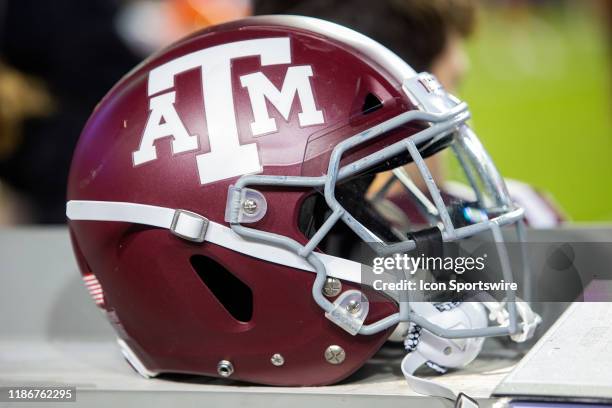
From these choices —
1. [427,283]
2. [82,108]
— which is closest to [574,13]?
[82,108]

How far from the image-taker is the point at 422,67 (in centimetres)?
159

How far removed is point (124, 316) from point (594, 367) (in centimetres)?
56

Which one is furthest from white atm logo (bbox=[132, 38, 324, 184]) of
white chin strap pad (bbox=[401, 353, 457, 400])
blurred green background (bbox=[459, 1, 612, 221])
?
blurred green background (bbox=[459, 1, 612, 221])

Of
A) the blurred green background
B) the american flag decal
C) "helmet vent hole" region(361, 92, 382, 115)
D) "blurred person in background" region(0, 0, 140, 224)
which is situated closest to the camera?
"helmet vent hole" region(361, 92, 382, 115)

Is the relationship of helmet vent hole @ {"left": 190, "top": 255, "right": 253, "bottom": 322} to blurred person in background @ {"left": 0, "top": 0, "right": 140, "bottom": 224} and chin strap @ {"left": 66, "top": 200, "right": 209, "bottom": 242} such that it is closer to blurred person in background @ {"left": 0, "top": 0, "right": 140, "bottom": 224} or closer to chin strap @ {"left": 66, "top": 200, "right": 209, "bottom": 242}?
chin strap @ {"left": 66, "top": 200, "right": 209, "bottom": 242}

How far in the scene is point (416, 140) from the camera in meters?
1.04

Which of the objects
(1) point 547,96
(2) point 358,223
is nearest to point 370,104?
(2) point 358,223

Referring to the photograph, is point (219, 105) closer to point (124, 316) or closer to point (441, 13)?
point (124, 316)

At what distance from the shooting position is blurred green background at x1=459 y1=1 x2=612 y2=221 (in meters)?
3.54

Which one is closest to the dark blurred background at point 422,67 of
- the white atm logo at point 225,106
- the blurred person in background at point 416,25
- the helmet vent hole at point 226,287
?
the blurred person in background at point 416,25

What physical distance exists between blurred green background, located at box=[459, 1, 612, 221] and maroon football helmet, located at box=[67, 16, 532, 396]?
251cm

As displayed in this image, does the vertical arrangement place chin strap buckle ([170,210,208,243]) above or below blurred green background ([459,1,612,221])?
above

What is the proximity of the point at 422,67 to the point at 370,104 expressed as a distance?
55cm

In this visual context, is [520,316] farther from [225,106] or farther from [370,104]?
[225,106]
